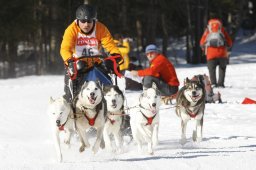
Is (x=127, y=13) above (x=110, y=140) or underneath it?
above

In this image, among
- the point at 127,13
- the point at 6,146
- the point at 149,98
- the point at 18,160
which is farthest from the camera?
the point at 127,13

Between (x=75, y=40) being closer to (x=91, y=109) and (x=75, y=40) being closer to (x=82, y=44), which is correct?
(x=82, y=44)

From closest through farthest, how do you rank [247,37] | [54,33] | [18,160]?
[18,160]
[54,33]
[247,37]

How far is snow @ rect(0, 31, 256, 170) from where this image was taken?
218 inches

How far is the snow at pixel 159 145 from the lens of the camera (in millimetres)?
5535

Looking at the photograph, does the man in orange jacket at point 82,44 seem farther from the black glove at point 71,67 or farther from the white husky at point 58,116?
the white husky at point 58,116

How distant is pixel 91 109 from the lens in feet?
19.3

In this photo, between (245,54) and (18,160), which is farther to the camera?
(245,54)

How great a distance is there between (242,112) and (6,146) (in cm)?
479

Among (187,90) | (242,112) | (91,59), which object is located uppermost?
(91,59)

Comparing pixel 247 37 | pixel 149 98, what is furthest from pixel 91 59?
pixel 247 37

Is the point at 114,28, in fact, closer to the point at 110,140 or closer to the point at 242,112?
the point at 242,112

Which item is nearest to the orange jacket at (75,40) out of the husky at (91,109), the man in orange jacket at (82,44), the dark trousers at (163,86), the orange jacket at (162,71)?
the man in orange jacket at (82,44)

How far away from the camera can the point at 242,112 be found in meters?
10.0
